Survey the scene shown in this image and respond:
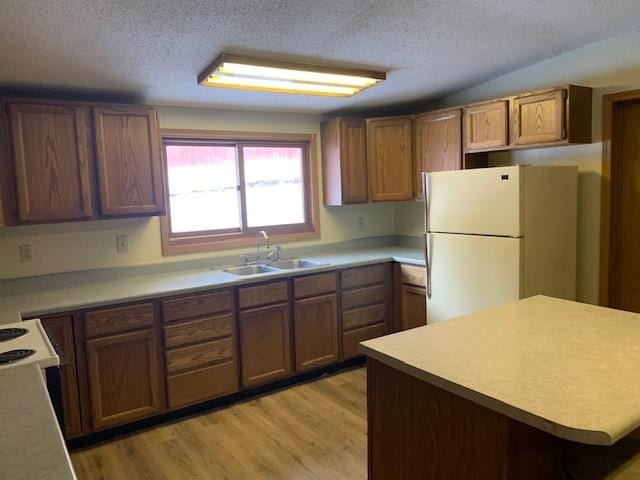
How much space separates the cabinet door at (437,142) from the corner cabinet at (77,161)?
2088 mm

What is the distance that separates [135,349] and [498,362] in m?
2.16

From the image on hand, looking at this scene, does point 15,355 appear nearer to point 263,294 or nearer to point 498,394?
point 498,394

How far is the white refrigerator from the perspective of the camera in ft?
9.46

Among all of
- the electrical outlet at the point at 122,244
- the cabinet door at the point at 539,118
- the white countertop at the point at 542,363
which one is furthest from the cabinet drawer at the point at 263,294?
the cabinet door at the point at 539,118

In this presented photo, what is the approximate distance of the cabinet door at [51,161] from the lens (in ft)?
8.60

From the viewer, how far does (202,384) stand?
3.03 m

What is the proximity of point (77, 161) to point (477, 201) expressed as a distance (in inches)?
97.3

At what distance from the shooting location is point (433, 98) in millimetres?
4066

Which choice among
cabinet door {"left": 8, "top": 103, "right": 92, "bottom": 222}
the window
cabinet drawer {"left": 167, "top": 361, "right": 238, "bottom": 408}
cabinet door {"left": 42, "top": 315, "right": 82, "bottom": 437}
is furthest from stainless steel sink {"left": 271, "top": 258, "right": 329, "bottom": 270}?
cabinet door {"left": 42, "top": 315, "right": 82, "bottom": 437}

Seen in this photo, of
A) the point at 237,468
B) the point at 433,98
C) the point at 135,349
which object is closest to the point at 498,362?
the point at 237,468

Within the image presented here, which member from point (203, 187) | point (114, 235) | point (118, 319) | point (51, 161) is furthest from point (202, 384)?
point (51, 161)

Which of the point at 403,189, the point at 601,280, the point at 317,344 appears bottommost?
the point at 317,344

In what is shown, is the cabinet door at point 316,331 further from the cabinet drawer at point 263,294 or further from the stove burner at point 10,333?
the stove burner at point 10,333

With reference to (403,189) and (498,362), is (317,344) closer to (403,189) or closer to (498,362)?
(403,189)
